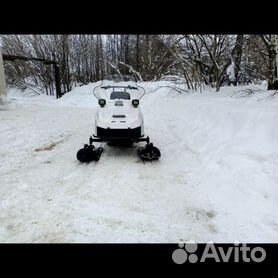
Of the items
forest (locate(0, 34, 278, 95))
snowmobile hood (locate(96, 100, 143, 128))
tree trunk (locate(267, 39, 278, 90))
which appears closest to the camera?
snowmobile hood (locate(96, 100, 143, 128))

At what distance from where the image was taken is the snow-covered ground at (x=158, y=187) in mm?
2951

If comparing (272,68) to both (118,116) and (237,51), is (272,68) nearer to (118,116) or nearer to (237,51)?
(237,51)

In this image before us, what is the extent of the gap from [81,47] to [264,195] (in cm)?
1895

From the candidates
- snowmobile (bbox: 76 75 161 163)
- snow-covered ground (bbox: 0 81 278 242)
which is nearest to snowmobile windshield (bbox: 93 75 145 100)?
snowmobile (bbox: 76 75 161 163)

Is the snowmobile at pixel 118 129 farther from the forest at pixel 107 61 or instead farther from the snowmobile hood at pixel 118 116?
the forest at pixel 107 61

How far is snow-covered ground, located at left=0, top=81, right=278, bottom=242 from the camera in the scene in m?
2.95

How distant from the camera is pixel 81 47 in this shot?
20250 millimetres

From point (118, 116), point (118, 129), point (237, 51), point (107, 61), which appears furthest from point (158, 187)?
point (107, 61)

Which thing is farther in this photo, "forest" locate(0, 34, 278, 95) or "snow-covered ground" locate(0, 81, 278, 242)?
"forest" locate(0, 34, 278, 95)

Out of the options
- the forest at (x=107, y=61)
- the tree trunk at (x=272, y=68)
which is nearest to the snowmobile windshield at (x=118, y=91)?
the tree trunk at (x=272, y=68)

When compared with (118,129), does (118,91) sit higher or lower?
higher

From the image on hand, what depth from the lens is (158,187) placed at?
4094 millimetres

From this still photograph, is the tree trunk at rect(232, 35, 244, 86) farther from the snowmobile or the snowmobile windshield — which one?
the snowmobile
